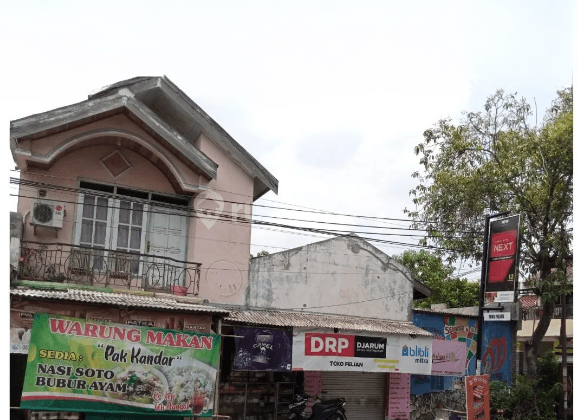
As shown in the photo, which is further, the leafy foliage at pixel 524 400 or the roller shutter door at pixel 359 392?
the leafy foliage at pixel 524 400

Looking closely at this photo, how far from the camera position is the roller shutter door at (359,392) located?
55.9ft

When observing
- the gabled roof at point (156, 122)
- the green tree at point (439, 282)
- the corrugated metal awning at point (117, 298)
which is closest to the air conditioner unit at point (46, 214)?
the gabled roof at point (156, 122)

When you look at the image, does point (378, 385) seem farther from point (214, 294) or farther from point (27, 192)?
point (27, 192)

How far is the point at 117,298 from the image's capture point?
1265 cm

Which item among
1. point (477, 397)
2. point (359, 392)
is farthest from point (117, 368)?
point (359, 392)

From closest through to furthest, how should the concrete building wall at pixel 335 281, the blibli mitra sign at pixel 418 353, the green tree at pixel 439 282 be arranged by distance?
the concrete building wall at pixel 335 281 < the blibli mitra sign at pixel 418 353 < the green tree at pixel 439 282

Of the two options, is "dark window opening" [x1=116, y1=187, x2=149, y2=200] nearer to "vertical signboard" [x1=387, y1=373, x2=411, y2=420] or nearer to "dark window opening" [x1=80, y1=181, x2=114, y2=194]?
"dark window opening" [x1=80, y1=181, x2=114, y2=194]

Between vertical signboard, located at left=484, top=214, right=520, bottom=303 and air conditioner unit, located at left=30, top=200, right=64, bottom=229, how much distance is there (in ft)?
29.9

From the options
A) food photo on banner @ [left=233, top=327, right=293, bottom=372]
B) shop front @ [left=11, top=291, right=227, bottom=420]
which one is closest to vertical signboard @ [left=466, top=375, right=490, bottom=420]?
food photo on banner @ [left=233, top=327, right=293, bottom=372]

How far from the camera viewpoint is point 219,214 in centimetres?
1529

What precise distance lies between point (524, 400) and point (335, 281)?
6.88 m

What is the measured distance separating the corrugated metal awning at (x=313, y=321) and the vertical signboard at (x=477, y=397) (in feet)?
Result: 8.59

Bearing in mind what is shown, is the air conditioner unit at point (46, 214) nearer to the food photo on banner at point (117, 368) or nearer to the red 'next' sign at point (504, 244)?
the food photo on banner at point (117, 368)

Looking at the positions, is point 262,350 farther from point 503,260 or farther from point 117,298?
point 503,260
